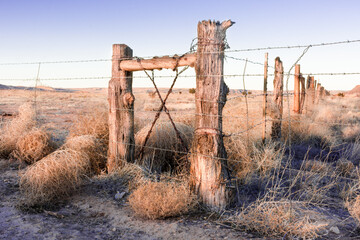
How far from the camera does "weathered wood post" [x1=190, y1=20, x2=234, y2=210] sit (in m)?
3.98

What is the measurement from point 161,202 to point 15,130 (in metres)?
4.35

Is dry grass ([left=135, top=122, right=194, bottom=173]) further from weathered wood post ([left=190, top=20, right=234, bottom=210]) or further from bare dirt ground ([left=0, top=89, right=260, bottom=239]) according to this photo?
weathered wood post ([left=190, top=20, right=234, bottom=210])

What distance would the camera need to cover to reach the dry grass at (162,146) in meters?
5.49

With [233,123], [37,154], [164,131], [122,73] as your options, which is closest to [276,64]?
[233,123]

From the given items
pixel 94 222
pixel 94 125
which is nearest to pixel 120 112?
pixel 94 125

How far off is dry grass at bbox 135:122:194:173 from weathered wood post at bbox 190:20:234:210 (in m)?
1.40

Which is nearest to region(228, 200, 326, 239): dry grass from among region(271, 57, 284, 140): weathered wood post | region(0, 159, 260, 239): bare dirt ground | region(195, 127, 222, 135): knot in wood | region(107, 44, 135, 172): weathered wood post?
region(0, 159, 260, 239): bare dirt ground

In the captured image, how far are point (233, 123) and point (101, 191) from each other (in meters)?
3.48

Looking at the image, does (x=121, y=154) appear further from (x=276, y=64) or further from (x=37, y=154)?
(x=276, y=64)

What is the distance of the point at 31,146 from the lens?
6.14 meters

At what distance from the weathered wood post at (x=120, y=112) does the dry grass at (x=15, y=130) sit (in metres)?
2.28

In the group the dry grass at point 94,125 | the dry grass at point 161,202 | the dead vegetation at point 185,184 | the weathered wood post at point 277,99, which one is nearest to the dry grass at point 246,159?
the dead vegetation at point 185,184

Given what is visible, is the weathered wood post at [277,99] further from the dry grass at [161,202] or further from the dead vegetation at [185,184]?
the dry grass at [161,202]

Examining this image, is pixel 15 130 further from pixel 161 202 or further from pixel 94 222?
pixel 161 202
